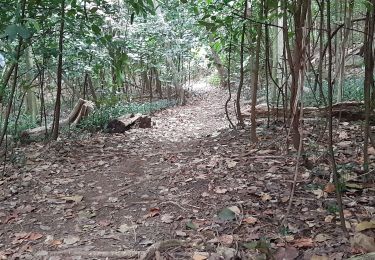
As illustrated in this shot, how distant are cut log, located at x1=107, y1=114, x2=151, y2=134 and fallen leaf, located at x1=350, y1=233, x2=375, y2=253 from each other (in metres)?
5.73

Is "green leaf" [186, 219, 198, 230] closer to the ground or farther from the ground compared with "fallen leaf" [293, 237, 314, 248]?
closer to the ground

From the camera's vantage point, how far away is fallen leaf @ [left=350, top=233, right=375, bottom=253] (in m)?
2.19

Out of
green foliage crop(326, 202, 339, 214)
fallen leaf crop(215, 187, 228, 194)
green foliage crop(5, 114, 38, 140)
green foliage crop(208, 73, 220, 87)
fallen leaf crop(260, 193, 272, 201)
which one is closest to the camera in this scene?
green foliage crop(326, 202, 339, 214)

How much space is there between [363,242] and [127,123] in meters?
5.92

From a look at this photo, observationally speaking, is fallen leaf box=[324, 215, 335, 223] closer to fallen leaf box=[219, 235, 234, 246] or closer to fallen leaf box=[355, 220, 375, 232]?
fallen leaf box=[355, 220, 375, 232]

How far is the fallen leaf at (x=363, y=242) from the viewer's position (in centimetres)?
219

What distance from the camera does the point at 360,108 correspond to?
543cm

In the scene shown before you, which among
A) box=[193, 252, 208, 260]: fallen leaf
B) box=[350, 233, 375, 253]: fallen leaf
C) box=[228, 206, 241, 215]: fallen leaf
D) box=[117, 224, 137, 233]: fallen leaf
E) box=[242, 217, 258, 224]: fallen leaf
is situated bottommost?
box=[117, 224, 137, 233]: fallen leaf

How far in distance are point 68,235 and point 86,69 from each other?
398 centimetres

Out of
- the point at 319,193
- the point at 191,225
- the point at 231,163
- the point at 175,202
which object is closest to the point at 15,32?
the point at 191,225

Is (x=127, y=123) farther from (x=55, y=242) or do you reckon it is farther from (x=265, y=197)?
(x=265, y=197)

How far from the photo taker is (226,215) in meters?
2.95

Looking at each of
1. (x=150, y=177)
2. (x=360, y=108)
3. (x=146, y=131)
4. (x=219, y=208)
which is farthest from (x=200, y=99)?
(x=219, y=208)

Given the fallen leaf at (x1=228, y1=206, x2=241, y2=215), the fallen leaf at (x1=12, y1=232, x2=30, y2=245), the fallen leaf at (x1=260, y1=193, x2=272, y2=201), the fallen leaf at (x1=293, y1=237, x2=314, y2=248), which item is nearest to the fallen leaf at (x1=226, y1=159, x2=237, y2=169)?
the fallen leaf at (x1=260, y1=193, x2=272, y2=201)
